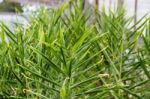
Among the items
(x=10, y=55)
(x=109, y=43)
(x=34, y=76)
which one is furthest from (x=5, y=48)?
(x=109, y=43)

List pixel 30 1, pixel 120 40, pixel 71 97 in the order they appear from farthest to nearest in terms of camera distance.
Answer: pixel 30 1, pixel 120 40, pixel 71 97

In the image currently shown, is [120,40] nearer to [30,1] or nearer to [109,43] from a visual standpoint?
[109,43]

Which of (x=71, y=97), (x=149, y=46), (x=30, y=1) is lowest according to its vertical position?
(x=71, y=97)

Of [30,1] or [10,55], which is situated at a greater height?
[30,1]

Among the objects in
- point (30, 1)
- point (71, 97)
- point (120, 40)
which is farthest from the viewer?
point (30, 1)

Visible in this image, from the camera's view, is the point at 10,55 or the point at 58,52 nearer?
the point at 58,52

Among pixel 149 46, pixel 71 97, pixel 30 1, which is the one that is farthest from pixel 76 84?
pixel 30 1
